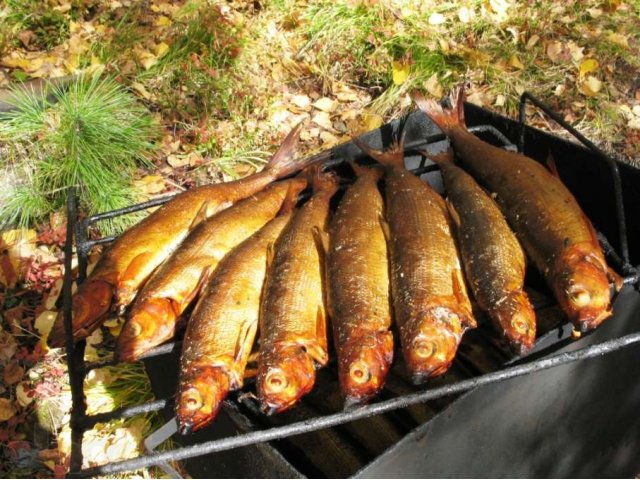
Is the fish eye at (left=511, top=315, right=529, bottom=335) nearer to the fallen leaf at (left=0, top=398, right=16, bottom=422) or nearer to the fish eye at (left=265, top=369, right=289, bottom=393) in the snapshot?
the fish eye at (left=265, top=369, right=289, bottom=393)

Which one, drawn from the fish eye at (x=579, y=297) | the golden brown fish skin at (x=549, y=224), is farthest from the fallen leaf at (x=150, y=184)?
the fish eye at (x=579, y=297)

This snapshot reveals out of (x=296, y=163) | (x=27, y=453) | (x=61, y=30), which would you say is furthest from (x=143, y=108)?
(x=27, y=453)

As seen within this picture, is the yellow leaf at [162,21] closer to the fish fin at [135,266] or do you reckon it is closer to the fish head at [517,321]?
the fish fin at [135,266]

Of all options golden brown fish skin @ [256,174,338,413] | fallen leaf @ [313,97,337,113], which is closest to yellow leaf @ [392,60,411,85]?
fallen leaf @ [313,97,337,113]

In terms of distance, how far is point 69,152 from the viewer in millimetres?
4758

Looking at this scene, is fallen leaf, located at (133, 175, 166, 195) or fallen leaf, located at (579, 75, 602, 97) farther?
fallen leaf, located at (579, 75, 602, 97)

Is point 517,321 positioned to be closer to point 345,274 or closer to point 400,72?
point 345,274

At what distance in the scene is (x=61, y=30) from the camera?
20.3 feet

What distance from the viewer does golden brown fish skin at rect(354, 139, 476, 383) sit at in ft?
7.02

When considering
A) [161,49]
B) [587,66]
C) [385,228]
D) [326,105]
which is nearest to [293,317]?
[385,228]

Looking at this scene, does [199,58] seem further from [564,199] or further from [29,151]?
[564,199]

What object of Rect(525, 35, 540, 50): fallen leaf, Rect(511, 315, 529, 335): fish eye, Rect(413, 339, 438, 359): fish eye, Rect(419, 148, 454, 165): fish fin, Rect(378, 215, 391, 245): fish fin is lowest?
Rect(413, 339, 438, 359): fish eye

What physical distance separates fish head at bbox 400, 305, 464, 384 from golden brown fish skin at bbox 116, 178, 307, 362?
3.36 feet

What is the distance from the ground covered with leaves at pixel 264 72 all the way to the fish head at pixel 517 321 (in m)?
3.32
